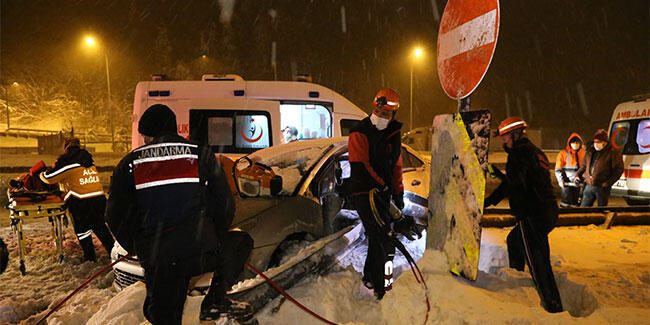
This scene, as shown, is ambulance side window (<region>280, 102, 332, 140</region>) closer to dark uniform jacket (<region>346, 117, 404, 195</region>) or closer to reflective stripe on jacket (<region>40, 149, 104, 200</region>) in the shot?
reflective stripe on jacket (<region>40, 149, 104, 200</region>)

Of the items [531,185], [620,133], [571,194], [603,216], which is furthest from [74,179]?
[620,133]

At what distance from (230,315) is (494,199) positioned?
98.6 inches

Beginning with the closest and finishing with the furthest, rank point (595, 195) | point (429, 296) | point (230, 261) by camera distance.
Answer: point (230, 261) → point (429, 296) → point (595, 195)

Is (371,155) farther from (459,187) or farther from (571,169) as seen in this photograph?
(571,169)

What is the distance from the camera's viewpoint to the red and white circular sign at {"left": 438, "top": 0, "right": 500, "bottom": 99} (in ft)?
8.79

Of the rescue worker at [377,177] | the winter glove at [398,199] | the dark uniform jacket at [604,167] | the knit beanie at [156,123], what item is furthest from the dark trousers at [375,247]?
the dark uniform jacket at [604,167]

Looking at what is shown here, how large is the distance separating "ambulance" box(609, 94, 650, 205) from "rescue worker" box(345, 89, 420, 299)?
6.75 meters

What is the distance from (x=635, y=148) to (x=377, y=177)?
7323 millimetres

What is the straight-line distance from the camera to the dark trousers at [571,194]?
23.0 ft

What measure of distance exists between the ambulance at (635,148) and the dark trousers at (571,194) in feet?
4.59

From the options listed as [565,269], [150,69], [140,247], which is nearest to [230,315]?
[140,247]

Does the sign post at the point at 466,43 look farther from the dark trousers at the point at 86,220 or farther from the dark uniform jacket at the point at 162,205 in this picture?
the dark trousers at the point at 86,220

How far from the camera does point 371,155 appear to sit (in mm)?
3344

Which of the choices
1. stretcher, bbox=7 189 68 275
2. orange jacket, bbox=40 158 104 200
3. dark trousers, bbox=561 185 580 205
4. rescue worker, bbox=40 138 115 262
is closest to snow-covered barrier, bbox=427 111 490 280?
rescue worker, bbox=40 138 115 262
